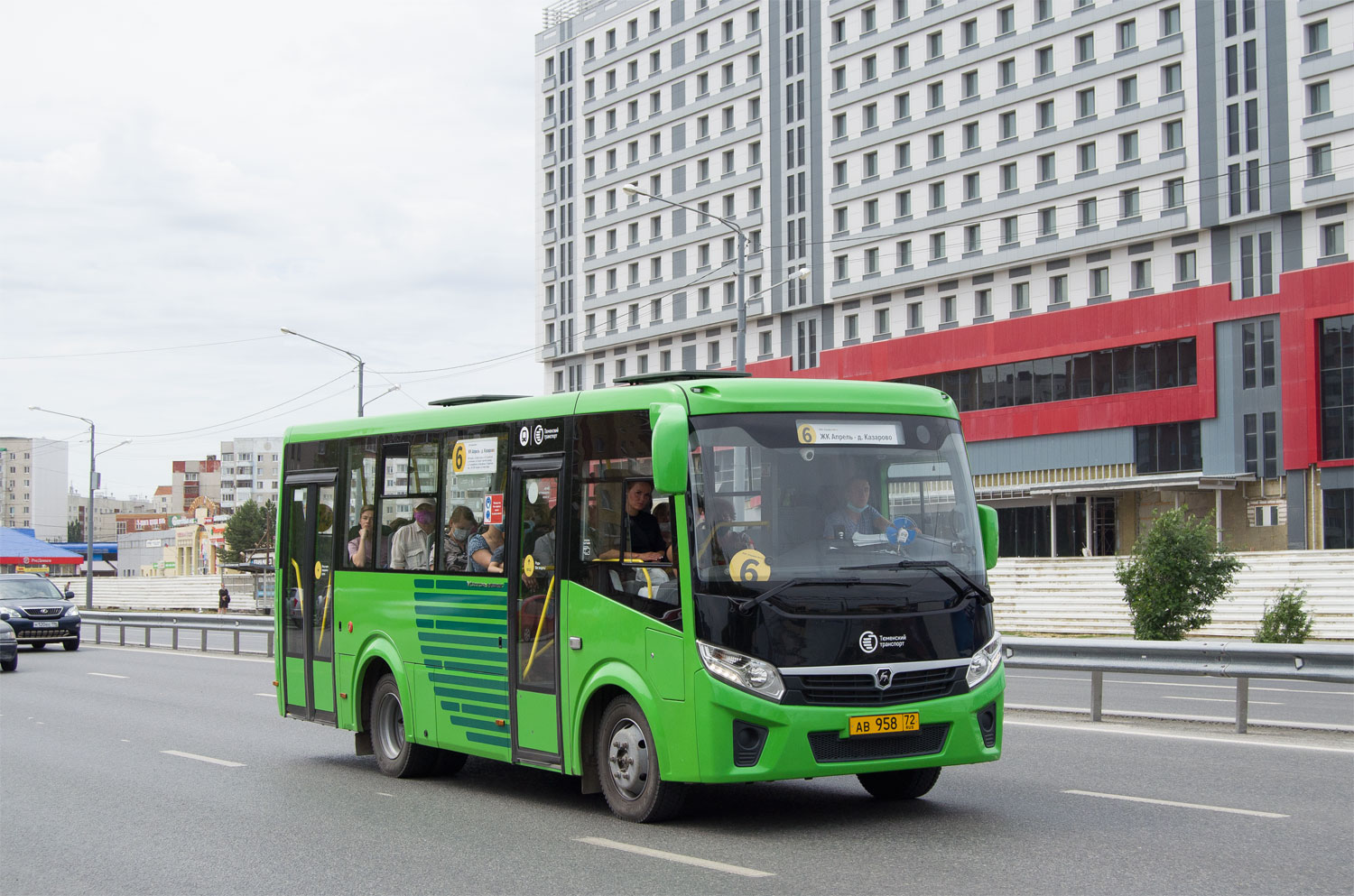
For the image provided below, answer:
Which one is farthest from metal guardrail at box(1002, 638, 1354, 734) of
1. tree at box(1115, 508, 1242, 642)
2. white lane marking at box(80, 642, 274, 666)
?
white lane marking at box(80, 642, 274, 666)

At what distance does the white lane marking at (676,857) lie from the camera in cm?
725

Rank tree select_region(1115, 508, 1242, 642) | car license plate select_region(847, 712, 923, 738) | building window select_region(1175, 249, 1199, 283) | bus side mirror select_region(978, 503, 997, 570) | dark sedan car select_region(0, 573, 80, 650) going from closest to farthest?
1. car license plate select_region(847, 712, 923, 738)
2. bus side mirror select_region(978, 503, 997, 570)
3. tree select_region(1115, 508, 1242, 642)
4. dark sedan car select_region(0, 573, 80, 650)
5. building window select_region(1175, 249, 1199, 283)

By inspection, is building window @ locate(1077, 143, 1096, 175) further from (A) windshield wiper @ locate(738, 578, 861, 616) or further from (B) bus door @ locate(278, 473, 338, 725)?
(A) windshield wiper @ locate(738, 578, 861, 616)

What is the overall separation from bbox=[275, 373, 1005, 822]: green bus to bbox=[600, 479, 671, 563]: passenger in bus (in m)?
0.01

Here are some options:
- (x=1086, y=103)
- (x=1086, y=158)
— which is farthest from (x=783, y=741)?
(x=1086, y=103)

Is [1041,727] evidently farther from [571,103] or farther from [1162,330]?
[571,103]

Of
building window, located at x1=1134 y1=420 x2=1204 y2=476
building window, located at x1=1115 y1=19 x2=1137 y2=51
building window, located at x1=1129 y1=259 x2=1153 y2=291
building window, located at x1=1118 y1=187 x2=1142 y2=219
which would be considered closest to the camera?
building window, located at x1=1134 y1=420 x2=1204 y2=476

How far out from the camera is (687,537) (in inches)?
328

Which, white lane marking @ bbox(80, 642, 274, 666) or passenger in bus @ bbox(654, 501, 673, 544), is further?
white lane marking @ bbox(80, 642, 274, 666)

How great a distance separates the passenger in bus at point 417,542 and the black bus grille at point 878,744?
384 centimetres

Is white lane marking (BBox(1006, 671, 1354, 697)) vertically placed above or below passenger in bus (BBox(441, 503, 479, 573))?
below

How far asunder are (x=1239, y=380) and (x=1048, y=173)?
12614 millimetres

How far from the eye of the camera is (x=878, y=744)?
827 cm

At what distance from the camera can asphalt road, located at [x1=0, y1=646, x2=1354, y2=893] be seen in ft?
23.6
